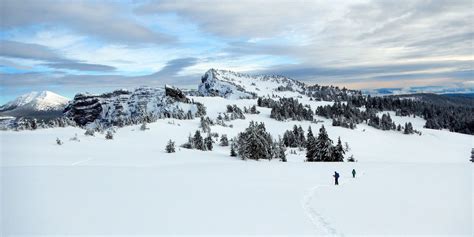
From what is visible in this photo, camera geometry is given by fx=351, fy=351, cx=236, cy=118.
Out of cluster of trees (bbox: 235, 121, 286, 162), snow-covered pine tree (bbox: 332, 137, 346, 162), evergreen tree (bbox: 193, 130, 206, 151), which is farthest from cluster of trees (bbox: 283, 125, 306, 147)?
cluster of trees (bbox: 235, 121, 286, 162)

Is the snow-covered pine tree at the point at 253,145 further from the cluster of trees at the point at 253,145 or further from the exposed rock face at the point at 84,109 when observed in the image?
the exposed rock face at the point at 84,109

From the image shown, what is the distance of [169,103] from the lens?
157125mm

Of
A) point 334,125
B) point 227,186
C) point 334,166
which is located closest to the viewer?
point 227,186

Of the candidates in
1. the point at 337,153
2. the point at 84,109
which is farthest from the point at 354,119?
the point at 84,109

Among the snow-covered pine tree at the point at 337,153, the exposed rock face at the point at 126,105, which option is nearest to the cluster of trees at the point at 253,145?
the snow-covered pine tree at the point at 337,153

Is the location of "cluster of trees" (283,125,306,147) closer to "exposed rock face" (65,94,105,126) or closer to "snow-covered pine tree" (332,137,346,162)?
"snow-covered pine tree" (332,137,346,162)

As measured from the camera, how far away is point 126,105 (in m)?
171

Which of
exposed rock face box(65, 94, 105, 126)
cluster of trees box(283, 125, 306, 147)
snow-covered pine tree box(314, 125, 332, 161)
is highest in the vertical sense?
exposed rock face box(65, 94, 105, 126)

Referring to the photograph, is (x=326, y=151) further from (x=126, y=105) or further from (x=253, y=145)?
(x=126, y=105)

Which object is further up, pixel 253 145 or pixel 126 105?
pixel 126 105

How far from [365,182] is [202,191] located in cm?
1504

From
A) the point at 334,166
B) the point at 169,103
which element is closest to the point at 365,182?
the point at 334,166

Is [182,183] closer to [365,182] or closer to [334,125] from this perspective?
[365,182]

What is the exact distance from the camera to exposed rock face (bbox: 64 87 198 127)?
154875 mm
